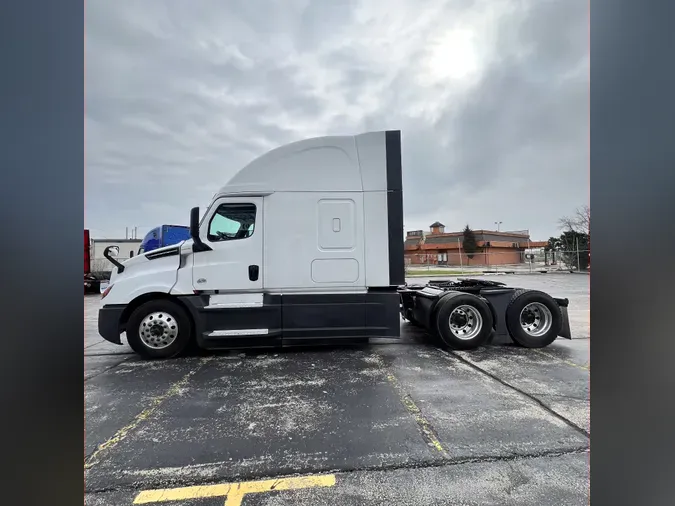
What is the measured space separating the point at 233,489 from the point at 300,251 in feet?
11.9

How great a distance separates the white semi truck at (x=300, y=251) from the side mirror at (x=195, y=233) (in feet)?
0.08

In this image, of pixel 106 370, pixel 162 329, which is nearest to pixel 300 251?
pixel 162 329

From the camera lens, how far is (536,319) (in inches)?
237

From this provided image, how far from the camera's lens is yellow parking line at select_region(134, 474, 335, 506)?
226cm

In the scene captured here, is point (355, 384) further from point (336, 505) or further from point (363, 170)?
point (363, 170)

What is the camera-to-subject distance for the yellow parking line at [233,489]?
2.26 meters

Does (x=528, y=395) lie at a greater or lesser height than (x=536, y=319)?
lesser

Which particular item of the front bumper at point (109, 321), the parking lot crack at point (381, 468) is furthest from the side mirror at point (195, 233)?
the parking lot crack at point (381, 468)
